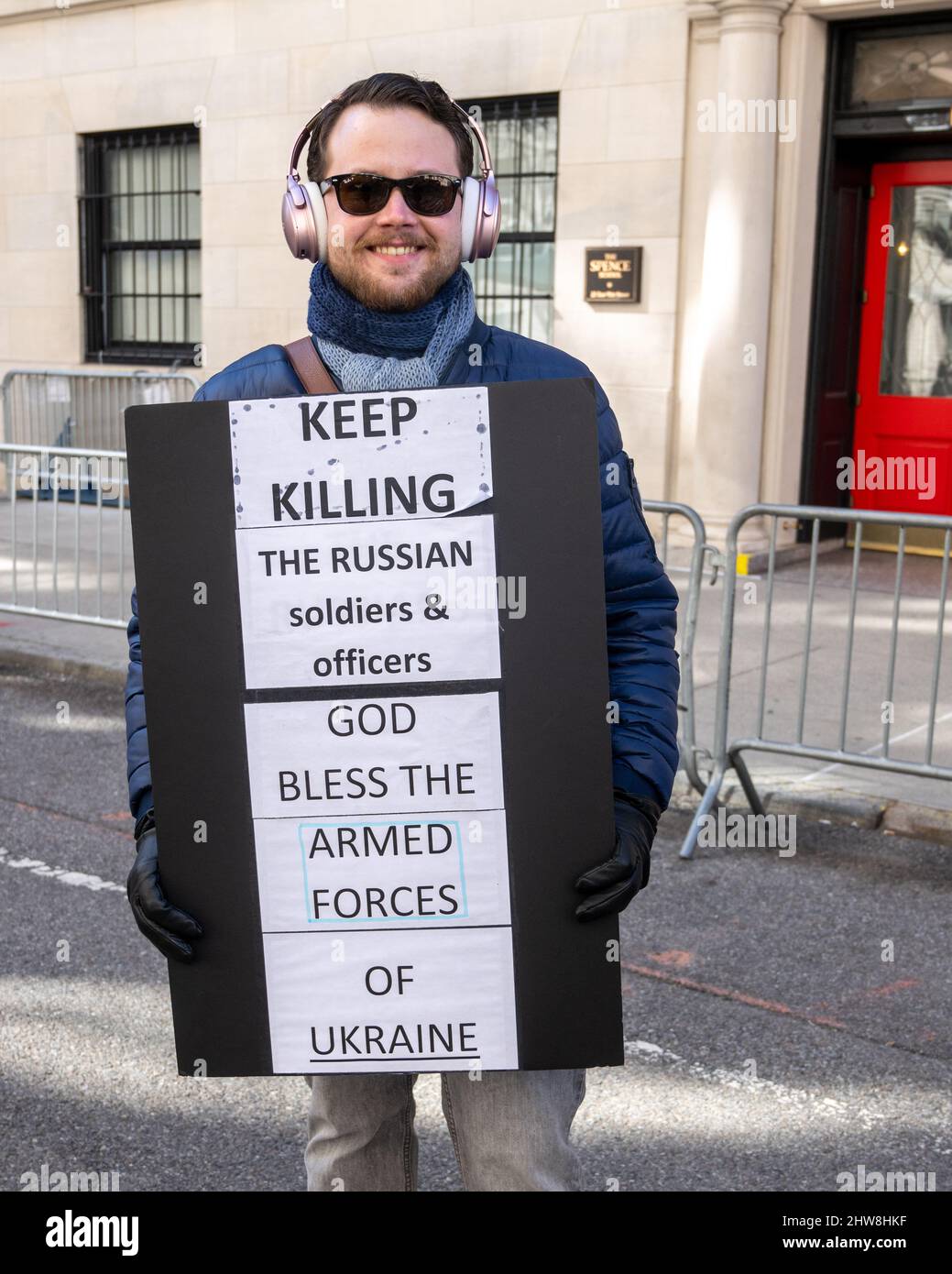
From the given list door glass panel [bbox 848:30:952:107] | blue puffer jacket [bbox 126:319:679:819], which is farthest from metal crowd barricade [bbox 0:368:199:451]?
blue puffer jacket [bbox 126:319:679:819]

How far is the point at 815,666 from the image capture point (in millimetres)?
8031

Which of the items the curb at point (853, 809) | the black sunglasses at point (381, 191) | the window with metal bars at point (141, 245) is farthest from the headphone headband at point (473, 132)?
the window with metal bars at point (141, 245)

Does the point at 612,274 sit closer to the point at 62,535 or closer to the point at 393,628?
the point at 62,535

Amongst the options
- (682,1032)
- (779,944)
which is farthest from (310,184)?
(779,944)

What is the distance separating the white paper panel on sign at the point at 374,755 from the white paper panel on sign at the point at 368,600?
0.05 m

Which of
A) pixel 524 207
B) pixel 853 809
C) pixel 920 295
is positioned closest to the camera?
pixel 853 809

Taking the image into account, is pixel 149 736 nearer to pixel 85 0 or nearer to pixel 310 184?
pixel 310 184

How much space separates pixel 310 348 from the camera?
248 centimetres

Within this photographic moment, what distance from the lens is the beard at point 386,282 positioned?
7.80 ft

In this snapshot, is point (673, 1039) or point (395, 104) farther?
point (673, 1039)

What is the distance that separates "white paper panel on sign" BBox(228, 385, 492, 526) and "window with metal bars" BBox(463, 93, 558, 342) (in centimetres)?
1021

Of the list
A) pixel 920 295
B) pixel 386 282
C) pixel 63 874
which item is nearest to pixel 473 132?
pixel 386 282

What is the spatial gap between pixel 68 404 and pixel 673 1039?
12.8 metres

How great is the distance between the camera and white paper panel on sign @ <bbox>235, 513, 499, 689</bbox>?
2.19 metres
